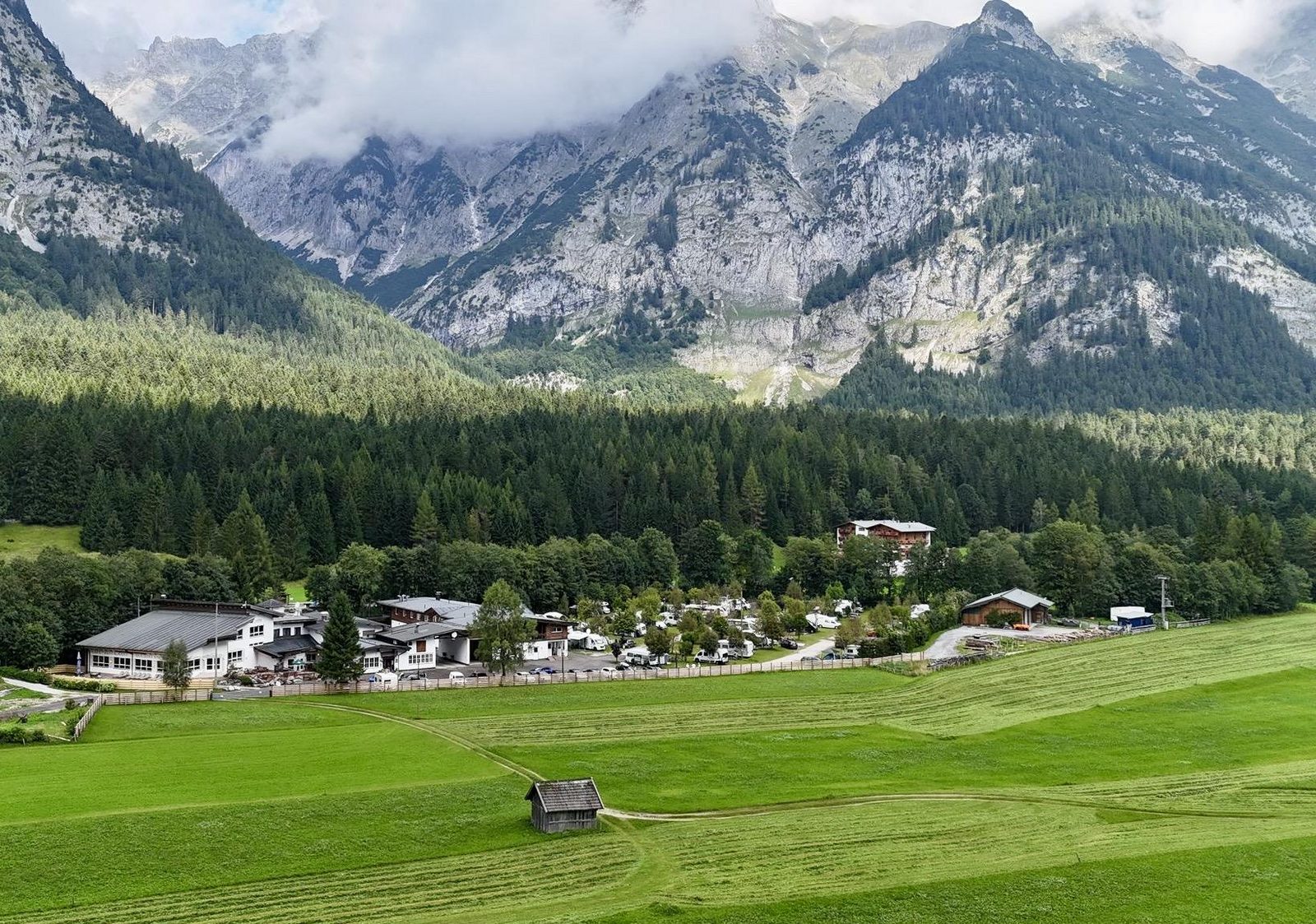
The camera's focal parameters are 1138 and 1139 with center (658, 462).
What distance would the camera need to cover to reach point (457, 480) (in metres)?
157

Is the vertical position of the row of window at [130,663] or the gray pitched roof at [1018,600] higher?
the row of window at [130,663]

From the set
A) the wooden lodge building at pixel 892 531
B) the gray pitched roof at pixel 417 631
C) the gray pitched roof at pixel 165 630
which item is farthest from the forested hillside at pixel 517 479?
the gray pitched roof at pixel 417 631

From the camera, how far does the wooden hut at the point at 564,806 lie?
51000 mm

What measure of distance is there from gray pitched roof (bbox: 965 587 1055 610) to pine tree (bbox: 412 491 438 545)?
65811mm

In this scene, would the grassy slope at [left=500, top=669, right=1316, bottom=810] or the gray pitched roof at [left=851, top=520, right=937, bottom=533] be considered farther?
the gray pitched roof at [left=851, top=520, right=937, bottom=533]

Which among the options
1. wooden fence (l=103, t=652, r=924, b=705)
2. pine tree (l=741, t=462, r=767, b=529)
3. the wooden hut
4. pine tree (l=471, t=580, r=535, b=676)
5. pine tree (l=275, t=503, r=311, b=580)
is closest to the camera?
the wooden hut

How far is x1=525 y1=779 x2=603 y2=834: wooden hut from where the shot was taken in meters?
51.0

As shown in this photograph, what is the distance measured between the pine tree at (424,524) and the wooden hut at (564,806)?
9309 cm

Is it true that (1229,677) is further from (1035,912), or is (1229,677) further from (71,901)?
(71,901)

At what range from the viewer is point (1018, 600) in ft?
395

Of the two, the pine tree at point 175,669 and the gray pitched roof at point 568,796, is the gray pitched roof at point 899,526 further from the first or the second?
the gray pitched roof at point 568,796

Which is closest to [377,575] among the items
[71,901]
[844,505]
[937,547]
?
[937,547]

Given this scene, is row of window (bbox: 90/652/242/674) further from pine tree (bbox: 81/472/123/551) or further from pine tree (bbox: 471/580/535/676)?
pine tree (bbox: 81/472/123/551)

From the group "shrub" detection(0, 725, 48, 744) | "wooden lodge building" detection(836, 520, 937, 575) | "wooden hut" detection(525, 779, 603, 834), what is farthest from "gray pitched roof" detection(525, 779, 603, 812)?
"wooden lodge building" detection(836, 520, 937, 575)
